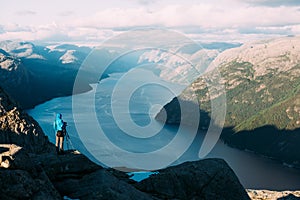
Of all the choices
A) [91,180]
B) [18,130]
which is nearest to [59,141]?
[91,180]

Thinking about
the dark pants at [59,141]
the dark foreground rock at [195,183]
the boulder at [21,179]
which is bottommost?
the dark foreground rock at [195,183]

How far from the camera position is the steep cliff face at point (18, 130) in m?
74.4

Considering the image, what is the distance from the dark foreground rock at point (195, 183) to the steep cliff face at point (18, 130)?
45.2m

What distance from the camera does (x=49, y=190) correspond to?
68.7 ft

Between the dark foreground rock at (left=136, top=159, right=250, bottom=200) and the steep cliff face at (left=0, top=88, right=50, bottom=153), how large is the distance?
1778 inches

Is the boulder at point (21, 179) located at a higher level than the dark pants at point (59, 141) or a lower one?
higher

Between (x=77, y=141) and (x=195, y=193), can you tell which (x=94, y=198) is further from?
(x=77, y=141)

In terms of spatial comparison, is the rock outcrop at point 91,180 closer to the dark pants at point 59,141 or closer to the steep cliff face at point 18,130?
the dark pants at point 59,141

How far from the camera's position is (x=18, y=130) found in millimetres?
76438

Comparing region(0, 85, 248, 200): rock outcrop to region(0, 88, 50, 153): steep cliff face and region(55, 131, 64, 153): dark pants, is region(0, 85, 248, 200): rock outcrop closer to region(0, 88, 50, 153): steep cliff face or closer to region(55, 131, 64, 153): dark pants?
region(55, 131, 64, 153): dark pants

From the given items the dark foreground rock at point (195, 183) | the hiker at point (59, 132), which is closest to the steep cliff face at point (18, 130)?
the hiker at point (59, 132)

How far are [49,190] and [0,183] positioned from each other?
2.92m

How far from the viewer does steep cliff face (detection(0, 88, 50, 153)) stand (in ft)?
244

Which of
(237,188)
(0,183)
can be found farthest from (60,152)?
(237,188)
